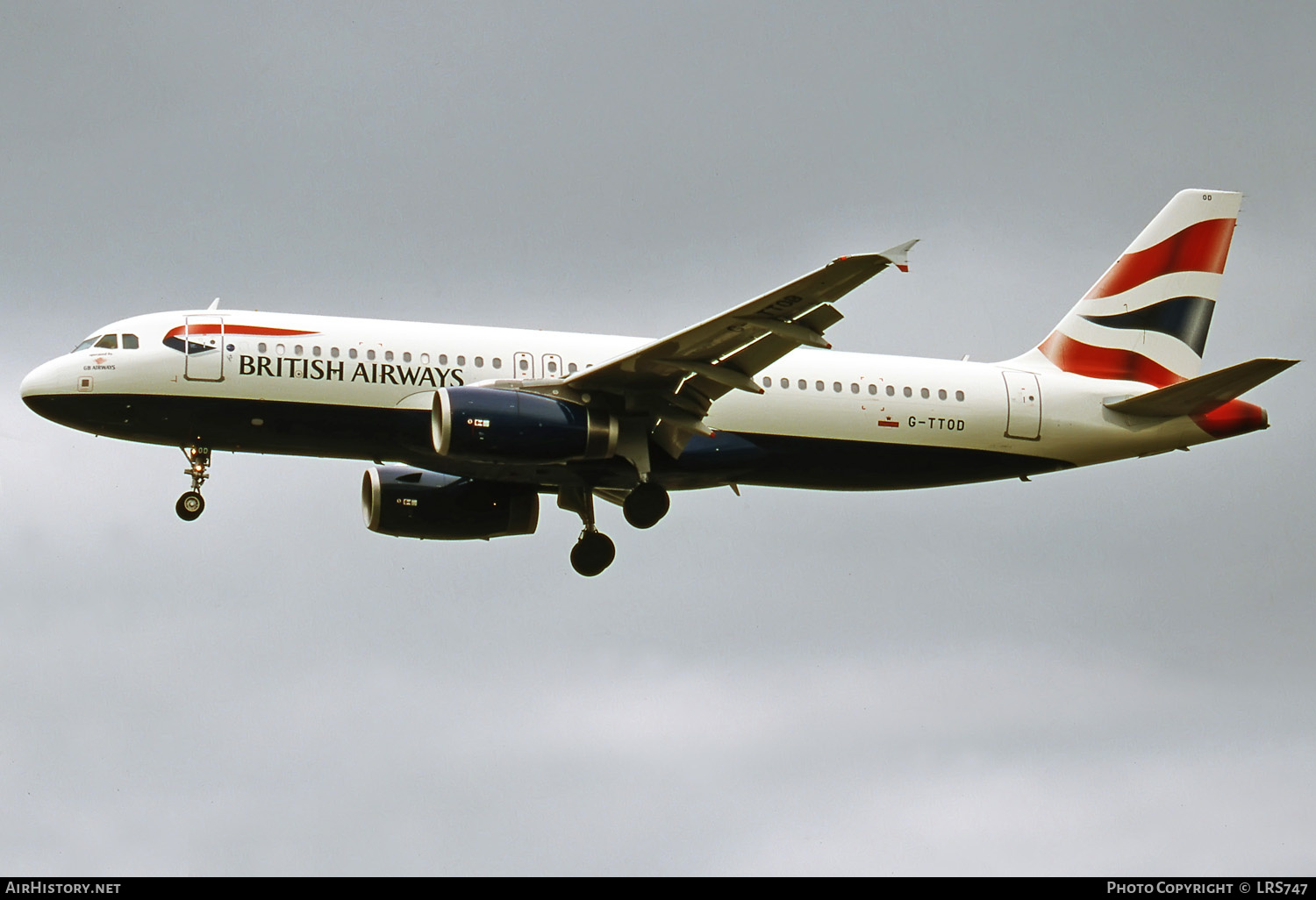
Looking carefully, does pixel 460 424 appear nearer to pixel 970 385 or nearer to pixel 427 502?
pixel 427 502

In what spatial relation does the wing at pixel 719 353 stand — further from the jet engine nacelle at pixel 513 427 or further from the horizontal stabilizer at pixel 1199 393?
the horizontal stabilizer at pixel 1199 393

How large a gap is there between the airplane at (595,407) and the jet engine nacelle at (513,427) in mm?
45

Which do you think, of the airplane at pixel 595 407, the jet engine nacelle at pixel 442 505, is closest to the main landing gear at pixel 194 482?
the airplane at pixel 595 407

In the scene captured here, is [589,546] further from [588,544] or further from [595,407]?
[595,407]

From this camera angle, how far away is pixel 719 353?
34781mm

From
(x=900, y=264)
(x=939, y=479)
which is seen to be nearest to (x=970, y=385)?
(x=939, y=479)

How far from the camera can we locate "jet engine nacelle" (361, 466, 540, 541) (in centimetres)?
4094

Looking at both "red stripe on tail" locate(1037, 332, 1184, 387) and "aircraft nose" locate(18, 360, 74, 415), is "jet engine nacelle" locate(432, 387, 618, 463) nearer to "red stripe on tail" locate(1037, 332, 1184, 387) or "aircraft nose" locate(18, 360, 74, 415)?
"aircraft nose" locate(18, 360, 74, 415)

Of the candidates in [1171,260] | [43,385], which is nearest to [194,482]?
[43,385]

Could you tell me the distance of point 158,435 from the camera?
120 ft

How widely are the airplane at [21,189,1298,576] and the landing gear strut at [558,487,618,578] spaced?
0.05m

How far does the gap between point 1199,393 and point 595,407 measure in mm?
13673

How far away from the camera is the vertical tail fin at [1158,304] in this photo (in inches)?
1689

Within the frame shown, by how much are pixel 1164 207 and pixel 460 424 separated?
21.0 meters
